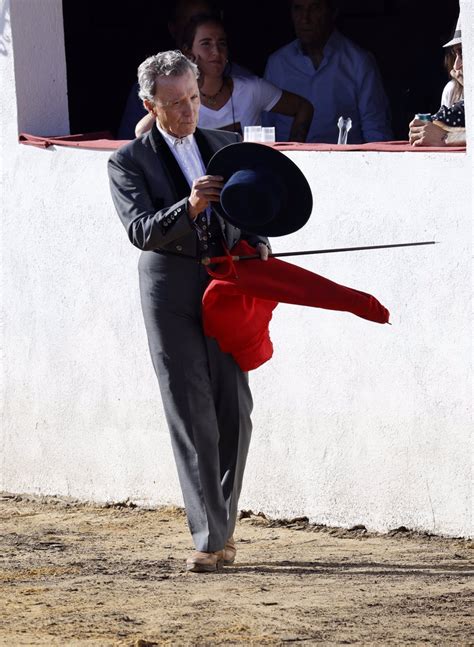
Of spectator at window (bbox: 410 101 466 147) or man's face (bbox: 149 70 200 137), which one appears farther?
spectator at window (bbox: 410 101 466 147)

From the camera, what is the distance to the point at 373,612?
19.2ft

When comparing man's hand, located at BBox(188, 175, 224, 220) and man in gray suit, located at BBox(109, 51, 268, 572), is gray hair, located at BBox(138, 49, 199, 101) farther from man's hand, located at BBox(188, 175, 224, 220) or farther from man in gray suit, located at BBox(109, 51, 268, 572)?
man's hand, located at BBox(188, 175, 224, 220)

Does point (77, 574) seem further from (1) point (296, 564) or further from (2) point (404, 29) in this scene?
(2) point (404, 29)

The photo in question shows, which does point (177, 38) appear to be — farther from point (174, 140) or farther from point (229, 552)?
point (229, 552)

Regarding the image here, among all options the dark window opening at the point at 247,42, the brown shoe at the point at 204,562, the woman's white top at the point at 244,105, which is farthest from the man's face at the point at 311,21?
the brown shoe at the point at 204,562

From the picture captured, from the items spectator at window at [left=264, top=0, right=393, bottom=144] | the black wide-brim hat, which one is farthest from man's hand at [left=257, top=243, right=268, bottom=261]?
spectator at window at [left=264, top=0, right=393, bottom=144]

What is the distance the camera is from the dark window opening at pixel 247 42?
35.9 feet

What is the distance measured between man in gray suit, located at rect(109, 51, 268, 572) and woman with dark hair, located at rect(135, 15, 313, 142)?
1688 mm

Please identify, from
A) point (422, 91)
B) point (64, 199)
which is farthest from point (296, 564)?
point (422, 91)

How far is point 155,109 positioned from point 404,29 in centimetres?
545

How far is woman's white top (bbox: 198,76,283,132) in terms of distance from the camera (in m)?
8.37

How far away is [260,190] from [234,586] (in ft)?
4.83

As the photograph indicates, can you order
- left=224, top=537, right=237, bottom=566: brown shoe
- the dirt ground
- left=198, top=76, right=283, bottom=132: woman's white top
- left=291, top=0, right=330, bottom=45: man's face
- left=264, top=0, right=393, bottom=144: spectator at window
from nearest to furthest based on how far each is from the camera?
the dirt ground, left=224, top=537, right=237, bottom=566: brown shoe, left=198, top=76, right=283, bottom=132: woman's white top, left=264, top=0, right=393, bottom=144: spectator at window, left=291, top=0, right=330, bottom=45: man's face

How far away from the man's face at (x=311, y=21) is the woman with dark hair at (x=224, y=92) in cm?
A: 55
